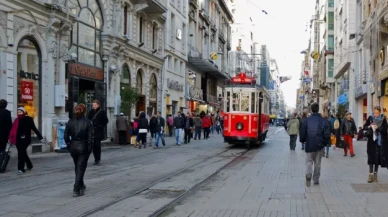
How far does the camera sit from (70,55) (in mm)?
22547

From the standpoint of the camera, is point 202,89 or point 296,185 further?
point 202,89

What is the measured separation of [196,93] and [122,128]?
25587 millimetres

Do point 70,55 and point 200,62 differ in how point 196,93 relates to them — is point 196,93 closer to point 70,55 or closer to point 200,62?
point 200,62

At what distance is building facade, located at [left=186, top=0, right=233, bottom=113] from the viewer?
47781 mm

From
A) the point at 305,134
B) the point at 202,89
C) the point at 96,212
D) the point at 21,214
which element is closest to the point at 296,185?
the point at 305,134

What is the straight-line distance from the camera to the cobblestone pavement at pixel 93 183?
811cm

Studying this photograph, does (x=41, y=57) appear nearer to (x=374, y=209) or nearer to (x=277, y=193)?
(x=277, y=193)

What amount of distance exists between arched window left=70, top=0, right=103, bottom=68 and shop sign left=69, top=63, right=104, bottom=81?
14.6 inches

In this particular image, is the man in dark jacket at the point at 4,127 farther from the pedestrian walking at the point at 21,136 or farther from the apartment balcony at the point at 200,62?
the apartment balcony at the point at 200,62

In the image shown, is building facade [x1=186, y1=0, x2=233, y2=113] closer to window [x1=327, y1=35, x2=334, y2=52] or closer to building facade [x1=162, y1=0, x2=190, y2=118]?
building facade [x1=162, y1=0, x2=190, y2=118]

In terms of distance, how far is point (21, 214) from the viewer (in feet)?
24.7

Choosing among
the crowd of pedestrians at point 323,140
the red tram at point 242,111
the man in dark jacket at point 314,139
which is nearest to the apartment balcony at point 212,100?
the red tram at point 242,111

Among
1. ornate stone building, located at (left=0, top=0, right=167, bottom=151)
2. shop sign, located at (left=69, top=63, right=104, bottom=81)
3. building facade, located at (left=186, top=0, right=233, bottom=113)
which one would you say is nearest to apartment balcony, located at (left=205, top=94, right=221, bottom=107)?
building facade, located at (left=186, top=0, right=233, bottom=113)

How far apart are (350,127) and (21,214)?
14.5 meters
